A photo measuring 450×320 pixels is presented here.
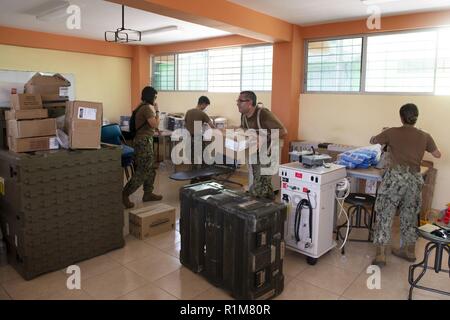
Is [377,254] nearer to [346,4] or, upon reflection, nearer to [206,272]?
[206,272]

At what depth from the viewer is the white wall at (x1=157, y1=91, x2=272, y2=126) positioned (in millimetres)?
6671

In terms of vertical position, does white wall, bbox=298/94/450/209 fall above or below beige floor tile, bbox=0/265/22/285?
above

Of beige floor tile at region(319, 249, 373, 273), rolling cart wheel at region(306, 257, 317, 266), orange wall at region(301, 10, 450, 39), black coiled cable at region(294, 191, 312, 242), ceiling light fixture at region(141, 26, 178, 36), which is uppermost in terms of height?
ceiling light fixture at region(141, 26, 178, 36)

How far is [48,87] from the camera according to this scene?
3121 millimetres

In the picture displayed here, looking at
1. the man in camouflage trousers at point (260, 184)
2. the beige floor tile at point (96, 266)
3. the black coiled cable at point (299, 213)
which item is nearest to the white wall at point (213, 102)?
the man in camouflage trousers at point (260, 184)

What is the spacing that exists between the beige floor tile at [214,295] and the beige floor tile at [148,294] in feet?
0.66

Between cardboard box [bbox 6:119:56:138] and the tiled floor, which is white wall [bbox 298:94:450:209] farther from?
cardboard box [bbox 6:119:56:138]

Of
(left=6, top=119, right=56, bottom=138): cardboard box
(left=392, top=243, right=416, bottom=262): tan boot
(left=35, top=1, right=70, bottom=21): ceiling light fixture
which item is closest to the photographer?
(left=6, top=119, right=56, bottom=138): cardboard box

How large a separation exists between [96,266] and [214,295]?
112 centimetres

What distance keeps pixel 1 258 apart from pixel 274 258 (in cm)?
246

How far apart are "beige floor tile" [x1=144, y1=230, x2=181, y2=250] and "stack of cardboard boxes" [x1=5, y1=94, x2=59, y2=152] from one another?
1.34 meters

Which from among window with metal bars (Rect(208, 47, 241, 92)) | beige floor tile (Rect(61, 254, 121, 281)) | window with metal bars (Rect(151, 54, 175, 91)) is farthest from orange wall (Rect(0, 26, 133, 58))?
beige floor tile (Rect(61, 254, 121, 281))

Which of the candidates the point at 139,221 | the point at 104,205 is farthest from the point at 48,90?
the point at 139,221

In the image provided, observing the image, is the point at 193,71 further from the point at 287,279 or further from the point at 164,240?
the point at 287,279
